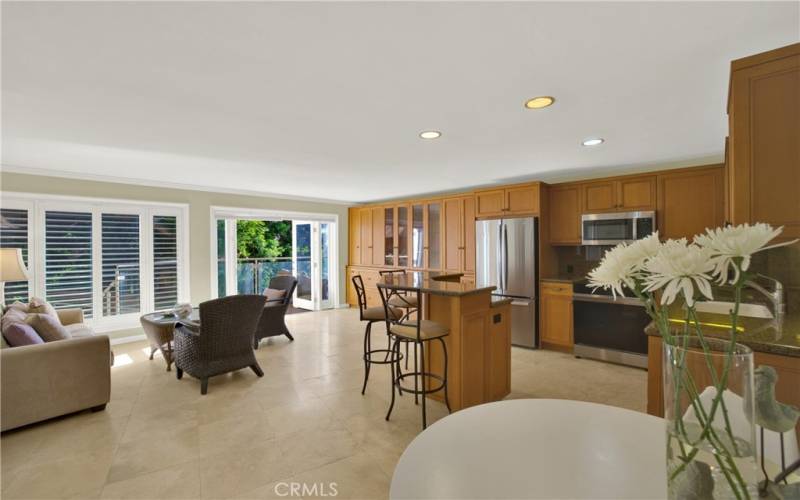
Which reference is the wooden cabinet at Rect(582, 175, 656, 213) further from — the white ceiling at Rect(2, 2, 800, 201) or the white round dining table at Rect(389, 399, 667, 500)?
the white round dining table at Rect(389, 399, 667, 500)

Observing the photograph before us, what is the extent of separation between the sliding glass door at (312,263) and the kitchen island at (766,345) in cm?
616

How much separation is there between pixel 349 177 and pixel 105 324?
A: 12.6ft

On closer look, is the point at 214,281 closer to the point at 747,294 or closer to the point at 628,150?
the point at 628,150

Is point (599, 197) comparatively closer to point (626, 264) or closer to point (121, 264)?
point (626, 264)

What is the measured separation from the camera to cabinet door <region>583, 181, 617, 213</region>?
4.18 m

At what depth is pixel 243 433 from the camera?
2.48 m

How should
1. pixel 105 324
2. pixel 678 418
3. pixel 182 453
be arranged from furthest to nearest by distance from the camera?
1. pixel 105 324
2. pixel 182 453
3. pixel 678 418

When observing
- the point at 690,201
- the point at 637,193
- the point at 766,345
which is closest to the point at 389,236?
the point at 637,193

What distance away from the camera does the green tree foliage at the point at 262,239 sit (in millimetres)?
9586

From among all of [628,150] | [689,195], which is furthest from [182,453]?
[689,195]

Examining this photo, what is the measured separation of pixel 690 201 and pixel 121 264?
23.3 ft

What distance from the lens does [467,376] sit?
8.93 feet

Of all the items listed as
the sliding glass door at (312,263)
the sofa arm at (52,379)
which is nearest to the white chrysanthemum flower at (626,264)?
the sofa arm at (52,379)

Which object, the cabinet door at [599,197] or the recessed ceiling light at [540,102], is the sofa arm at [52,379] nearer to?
the recessed ceiling light at [540,102]
